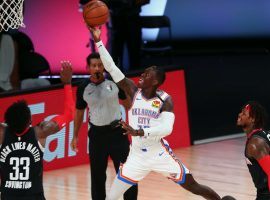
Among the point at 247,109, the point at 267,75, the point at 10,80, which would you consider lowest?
the point at 267,75

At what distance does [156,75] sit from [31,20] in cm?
806

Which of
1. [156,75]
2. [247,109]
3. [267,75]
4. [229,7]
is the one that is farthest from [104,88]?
[229,7]

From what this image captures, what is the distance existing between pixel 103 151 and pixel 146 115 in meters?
0.81

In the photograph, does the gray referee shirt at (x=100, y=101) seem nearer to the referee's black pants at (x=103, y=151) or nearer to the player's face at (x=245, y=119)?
the referee's black pants at (x=103, y=151)

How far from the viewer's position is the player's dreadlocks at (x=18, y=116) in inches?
261

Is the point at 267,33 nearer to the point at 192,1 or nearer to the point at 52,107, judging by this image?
the point at 192,1

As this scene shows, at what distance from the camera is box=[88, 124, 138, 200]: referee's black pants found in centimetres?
873

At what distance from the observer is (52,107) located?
455 inches

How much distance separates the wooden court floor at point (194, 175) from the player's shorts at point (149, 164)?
191cm

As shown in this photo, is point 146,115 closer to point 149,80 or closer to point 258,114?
point 149,80

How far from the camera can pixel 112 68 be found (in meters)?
8.19

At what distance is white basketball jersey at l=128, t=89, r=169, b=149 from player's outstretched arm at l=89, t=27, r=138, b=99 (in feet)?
0.57

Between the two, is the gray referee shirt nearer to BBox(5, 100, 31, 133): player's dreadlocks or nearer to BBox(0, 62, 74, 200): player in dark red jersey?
BBox(0, 62, 74, 200): player in dark red jersey

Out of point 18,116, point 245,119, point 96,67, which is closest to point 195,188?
point 245,119
